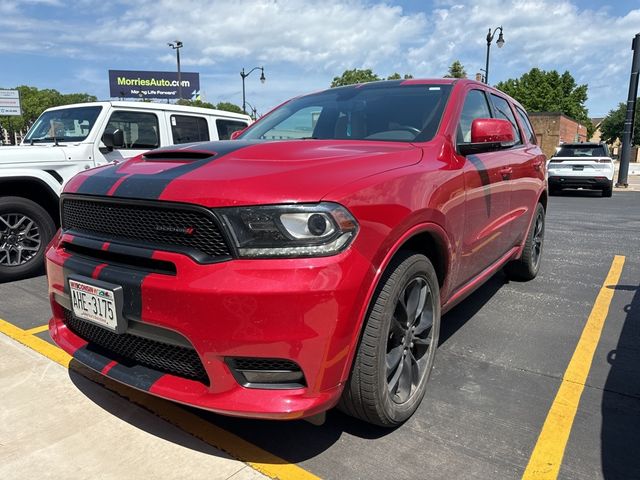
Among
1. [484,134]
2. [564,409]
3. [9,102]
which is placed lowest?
[564,409]

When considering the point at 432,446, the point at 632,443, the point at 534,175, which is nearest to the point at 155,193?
the point at 432,446

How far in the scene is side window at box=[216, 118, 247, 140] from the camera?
23.6ft

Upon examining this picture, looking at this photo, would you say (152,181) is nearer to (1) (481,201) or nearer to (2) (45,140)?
(1) (481,201)

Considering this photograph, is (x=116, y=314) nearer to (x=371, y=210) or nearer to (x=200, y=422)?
(x=200, y=422)

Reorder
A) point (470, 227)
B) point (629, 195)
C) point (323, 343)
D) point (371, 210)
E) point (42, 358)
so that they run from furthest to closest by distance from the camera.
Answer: point (629, 195), point (42, 358), point (470, 227), point (371, 210), point (323, 343)

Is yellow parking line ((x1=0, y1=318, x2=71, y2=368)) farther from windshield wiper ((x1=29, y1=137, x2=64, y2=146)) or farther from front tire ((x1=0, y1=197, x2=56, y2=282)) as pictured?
windshield wiper ((x1=29, y1=137, x2=64, y2=146))

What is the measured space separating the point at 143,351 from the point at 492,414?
1772 millimetres

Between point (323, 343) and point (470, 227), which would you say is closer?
point (323, 343)

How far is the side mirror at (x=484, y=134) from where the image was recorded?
289 centimetres

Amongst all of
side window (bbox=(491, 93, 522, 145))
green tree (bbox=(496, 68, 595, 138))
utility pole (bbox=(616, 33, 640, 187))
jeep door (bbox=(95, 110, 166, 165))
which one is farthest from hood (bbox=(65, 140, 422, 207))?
green tree (bbox=(496, 68, 595, 138))

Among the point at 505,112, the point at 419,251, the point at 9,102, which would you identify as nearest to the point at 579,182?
the point at 505,112

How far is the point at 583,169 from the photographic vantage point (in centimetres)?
1442

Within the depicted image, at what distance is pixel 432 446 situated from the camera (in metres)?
2.34

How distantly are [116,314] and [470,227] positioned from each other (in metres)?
2.01
